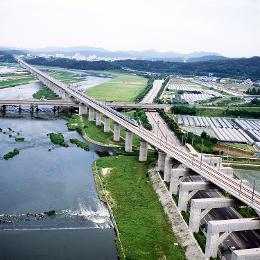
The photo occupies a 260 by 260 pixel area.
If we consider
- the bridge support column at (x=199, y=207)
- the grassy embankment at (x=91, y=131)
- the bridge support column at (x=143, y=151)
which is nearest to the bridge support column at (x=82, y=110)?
the grassy embankment at (x=91, y=131)

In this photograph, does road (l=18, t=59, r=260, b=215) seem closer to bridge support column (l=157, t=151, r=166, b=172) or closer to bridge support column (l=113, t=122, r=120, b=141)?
bridge support column (l=157, t=151, r=166, b=172)

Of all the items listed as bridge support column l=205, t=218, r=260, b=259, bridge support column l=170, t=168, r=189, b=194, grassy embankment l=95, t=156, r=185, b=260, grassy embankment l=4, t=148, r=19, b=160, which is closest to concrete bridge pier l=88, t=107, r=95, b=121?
grassy embankment l=4, t=148, r=19, b=160

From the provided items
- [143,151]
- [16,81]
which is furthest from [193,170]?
[16,81]

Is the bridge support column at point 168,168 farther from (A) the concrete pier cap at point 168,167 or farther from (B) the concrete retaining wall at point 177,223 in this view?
(B) the concrete retaining wall at point 177,223

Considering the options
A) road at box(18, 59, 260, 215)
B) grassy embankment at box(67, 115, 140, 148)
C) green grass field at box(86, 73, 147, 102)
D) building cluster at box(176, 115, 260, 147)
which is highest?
road at box(18, 59, 260, 215)

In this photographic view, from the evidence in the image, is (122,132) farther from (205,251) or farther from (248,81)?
(248,81)
